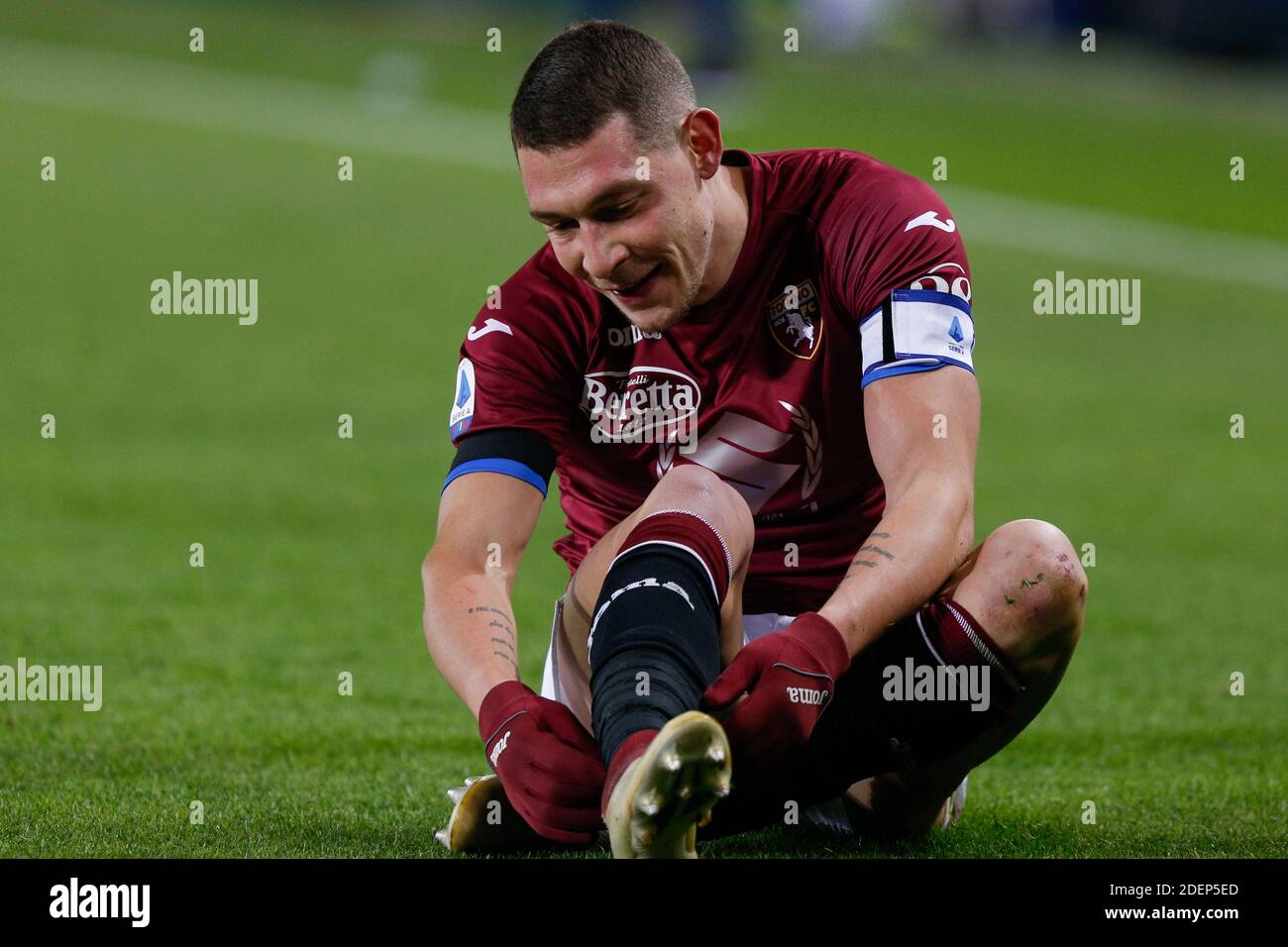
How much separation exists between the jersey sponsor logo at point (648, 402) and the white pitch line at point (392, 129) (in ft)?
40.3

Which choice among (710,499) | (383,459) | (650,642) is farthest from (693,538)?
(383,459)

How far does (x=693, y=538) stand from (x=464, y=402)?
0.84 m

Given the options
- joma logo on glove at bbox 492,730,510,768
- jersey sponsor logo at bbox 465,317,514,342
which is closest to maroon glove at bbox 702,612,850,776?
joma logo on glove at bbox 492,730,510,768

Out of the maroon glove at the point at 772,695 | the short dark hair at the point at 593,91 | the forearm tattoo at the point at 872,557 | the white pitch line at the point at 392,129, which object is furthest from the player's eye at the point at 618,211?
the white pitch line at the point at 392,129

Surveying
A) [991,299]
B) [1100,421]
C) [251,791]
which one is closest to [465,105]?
[991,299]

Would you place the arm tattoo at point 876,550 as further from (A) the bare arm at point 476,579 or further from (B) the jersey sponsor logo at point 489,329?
(B) the jersey sponsor logo at point 489,329

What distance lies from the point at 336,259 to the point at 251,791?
11157mm

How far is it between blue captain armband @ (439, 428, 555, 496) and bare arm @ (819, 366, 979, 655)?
71 centimetres

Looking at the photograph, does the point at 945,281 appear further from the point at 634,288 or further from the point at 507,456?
the point at 507,456

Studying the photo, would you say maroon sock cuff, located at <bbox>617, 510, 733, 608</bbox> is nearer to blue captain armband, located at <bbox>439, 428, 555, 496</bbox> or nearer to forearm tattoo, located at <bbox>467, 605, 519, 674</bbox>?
forearm tattoo, located at <bbox>467, 605, 519, 674</bbox>

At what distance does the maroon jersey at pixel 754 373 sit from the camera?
3.79 metres

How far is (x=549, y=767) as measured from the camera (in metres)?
3.04
